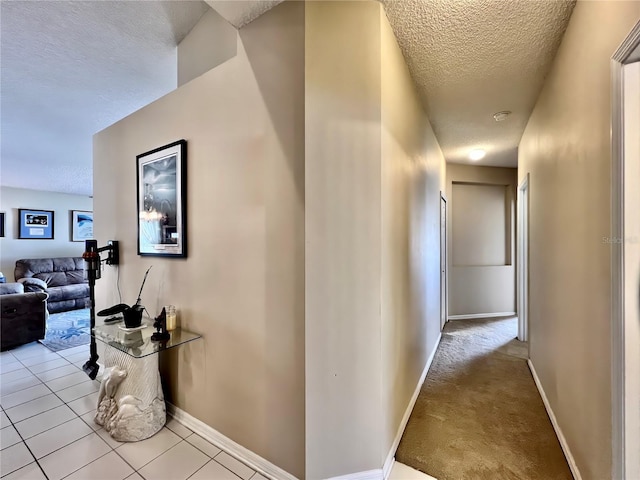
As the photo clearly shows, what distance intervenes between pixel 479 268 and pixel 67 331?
6.48 meters

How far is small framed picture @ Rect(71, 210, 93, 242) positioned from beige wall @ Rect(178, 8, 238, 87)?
6.46m

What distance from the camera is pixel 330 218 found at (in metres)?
1.35

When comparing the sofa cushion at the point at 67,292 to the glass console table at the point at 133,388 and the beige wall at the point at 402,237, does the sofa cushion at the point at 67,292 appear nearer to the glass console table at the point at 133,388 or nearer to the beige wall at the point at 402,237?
the glass console table at the point at 133,388

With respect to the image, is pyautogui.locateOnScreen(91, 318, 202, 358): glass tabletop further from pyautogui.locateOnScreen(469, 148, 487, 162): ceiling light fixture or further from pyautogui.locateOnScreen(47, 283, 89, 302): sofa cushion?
pyautogui.locateOnScreen(47, 283, 89, 302): sofa cushion

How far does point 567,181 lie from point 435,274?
66.0 inches

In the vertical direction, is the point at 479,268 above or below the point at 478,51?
below

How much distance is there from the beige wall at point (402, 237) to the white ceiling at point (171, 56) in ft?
0.79

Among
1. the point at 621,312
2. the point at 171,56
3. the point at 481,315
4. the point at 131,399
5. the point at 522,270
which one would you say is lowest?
the point at 481,315

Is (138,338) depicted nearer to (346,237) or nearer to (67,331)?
(346,237)

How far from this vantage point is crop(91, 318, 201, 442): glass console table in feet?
5.67

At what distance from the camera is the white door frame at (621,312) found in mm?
1013

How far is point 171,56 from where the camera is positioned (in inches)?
92.7

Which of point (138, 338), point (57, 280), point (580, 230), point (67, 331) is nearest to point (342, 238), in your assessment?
point (580, 230)

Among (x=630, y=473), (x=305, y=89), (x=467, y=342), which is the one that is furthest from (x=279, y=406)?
(x=467, y=342)
